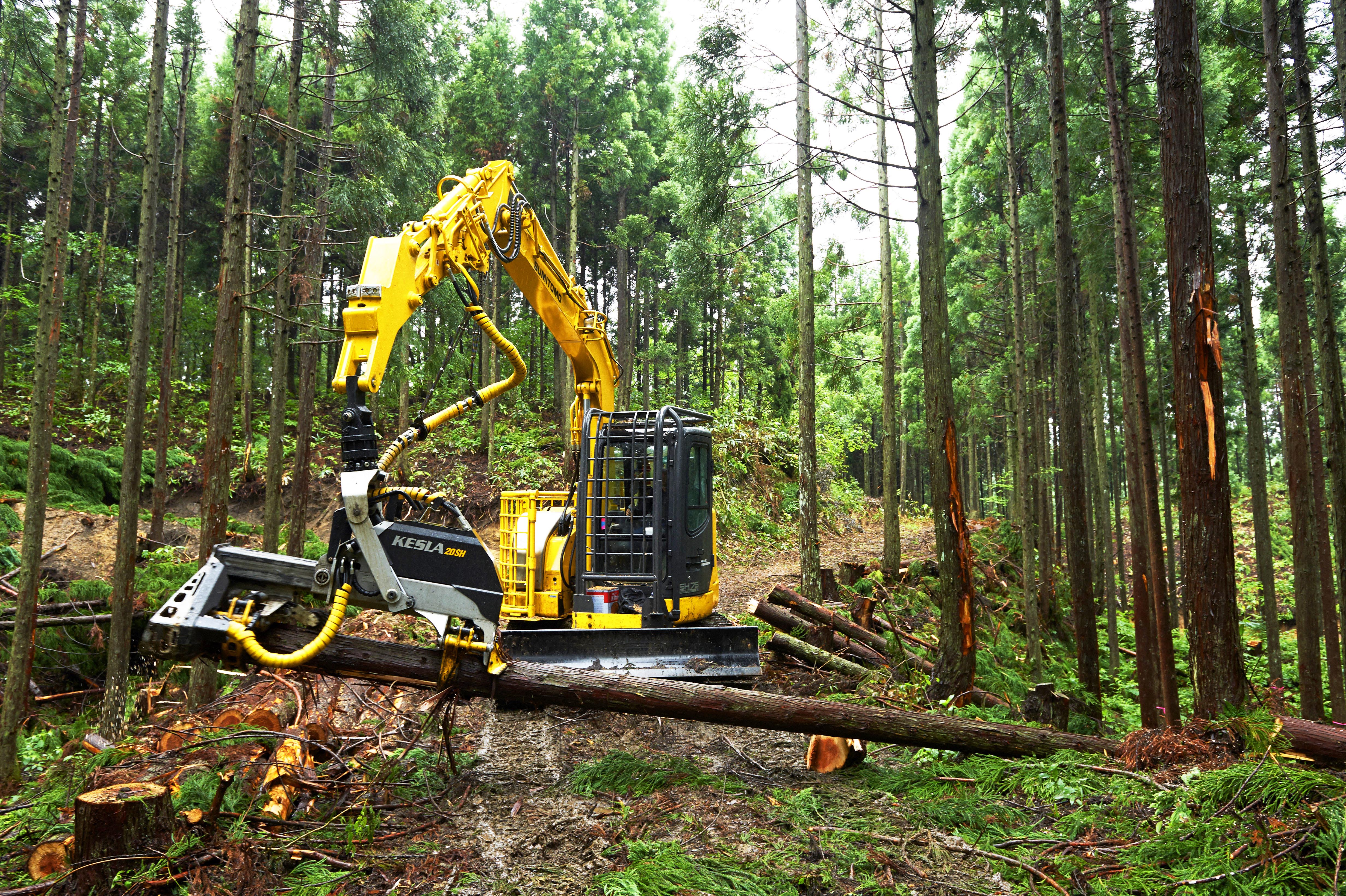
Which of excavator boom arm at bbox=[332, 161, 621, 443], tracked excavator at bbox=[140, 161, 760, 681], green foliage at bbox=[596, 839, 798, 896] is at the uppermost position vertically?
excavator boom arm at bbox=[332, 161, 621, 443]

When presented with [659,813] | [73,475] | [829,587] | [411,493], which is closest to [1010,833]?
[659,813]

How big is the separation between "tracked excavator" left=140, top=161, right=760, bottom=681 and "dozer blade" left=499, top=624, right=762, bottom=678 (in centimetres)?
1

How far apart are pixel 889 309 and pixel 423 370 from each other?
→ 1215cm

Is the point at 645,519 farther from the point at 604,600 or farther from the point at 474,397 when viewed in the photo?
the point at 474,397

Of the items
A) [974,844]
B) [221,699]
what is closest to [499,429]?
[221,699]

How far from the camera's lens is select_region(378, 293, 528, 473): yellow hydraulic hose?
4.91m

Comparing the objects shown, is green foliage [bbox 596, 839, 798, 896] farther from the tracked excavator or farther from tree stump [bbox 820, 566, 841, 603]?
tree stump [bbox 820, 566, 841, 603]

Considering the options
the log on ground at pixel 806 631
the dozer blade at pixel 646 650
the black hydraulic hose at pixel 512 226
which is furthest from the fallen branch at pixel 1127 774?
the black hydraulic hose at pixel 512 226

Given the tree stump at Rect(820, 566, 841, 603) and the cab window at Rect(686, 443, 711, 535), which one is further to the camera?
the tree stump at Rect(820, 566, 841, 603)

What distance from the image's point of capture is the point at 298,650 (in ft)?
15.1

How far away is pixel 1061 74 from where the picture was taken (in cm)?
930

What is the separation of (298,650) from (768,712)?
3.21 metres

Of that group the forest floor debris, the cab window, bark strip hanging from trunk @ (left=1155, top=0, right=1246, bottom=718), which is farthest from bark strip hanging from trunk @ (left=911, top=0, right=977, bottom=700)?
the cab window

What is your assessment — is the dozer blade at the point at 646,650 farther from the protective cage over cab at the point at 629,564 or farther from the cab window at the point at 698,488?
the cab window at the point at 698,488
